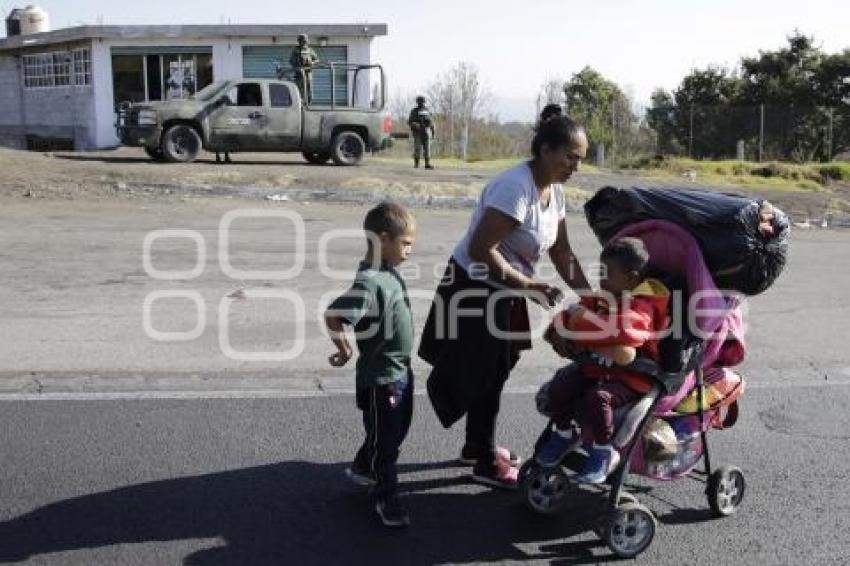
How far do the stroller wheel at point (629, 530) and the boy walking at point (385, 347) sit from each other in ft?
3.08

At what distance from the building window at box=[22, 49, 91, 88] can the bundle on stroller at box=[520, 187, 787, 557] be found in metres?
27.3

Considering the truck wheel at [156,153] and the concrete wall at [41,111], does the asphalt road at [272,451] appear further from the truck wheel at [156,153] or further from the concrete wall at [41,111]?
the concrete wall at [41,111]

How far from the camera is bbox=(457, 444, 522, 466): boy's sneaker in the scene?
511 cm

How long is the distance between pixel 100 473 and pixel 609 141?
3079cm

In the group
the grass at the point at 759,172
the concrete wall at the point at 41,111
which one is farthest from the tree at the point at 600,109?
the concrete wall at the point at 41,111

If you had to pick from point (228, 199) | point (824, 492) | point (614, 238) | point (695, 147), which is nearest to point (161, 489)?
point (614, 238)

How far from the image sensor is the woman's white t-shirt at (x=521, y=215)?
4566mm

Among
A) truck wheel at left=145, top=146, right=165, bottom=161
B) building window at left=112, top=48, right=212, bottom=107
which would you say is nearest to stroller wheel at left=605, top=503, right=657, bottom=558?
truck wheel at left=145, top=146, right=165, bottom=161

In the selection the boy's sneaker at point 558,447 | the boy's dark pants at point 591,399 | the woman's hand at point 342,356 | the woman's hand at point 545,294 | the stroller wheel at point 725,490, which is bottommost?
the stroller wheel at point 725,490

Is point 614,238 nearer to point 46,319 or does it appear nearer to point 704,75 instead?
point 46,319

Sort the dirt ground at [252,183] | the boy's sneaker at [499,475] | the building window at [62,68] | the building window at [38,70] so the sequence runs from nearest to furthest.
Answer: the boy's sneaker at [499,475], the dirt ground at [252,183], the building window at [62,68], the building window at [38,70]

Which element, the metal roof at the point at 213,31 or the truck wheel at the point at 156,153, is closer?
the truck wheel at the point at 156,153

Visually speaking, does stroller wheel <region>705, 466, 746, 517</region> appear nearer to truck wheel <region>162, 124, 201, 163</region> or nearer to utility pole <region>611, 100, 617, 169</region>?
truck wheel <region>162, 124, 201, 163</region>

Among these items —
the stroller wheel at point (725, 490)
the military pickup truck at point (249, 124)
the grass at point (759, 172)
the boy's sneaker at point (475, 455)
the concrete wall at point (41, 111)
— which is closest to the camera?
the stroller wheel at point (725, 490)
